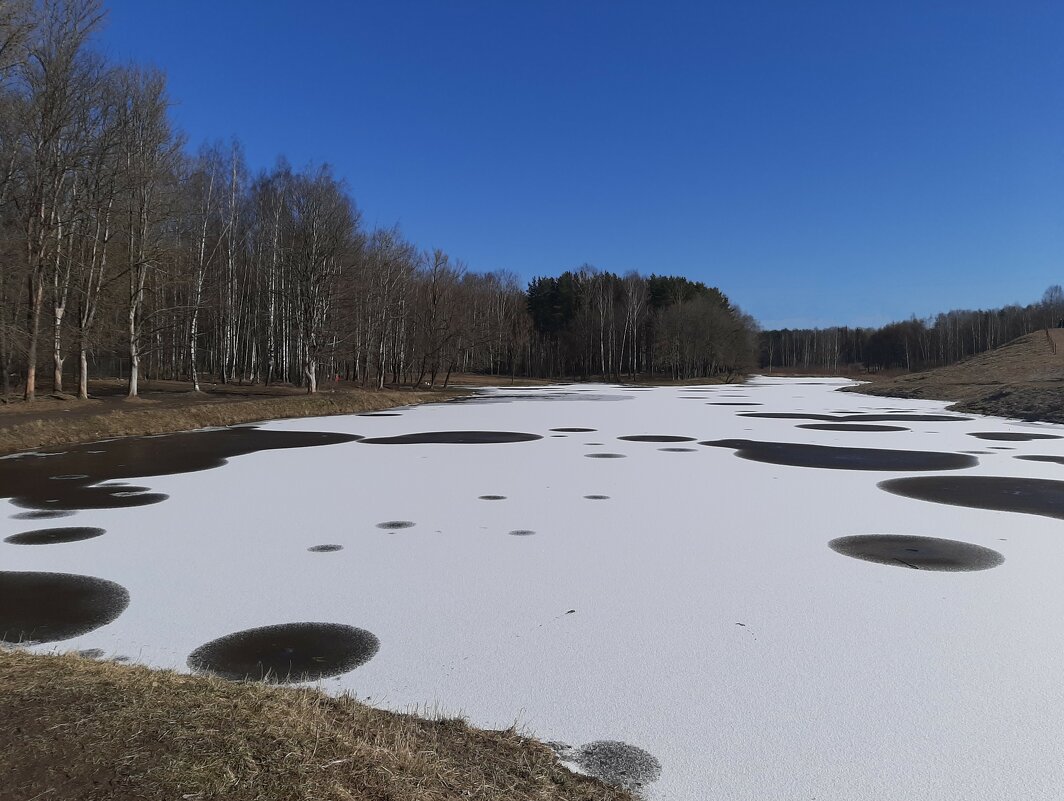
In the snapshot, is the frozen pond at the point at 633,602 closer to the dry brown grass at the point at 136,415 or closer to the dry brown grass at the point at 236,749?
the dry brown grass at the point at 236,749

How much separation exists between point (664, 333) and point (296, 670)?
64910mm

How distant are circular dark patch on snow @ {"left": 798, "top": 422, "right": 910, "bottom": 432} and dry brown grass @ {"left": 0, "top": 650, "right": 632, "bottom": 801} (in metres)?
17.2

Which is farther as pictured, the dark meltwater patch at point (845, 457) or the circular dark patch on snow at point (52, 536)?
the dark meltwater patch at point (845, 457)

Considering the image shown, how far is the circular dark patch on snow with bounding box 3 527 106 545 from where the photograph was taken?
647 cm

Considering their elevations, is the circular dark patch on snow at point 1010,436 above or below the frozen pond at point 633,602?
above

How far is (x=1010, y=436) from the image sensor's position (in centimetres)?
1620

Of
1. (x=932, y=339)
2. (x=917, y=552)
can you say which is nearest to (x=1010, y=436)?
(x=917, y=552)

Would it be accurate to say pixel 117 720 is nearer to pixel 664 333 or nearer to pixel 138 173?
pixel 138 173

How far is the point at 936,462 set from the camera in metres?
11.8

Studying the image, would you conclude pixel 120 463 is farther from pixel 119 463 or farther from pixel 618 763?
pixel 618 763

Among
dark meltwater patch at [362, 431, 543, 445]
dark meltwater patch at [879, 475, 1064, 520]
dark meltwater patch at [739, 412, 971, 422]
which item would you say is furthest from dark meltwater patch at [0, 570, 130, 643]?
dark meltwater patch at [739, 412, 971, 422]

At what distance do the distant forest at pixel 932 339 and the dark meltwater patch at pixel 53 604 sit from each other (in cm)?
10206

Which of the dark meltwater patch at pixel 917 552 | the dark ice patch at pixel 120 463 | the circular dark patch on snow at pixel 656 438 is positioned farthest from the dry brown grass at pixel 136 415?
the dark meltwater patch at pixel 917 552

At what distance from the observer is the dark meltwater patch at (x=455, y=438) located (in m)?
15.0
